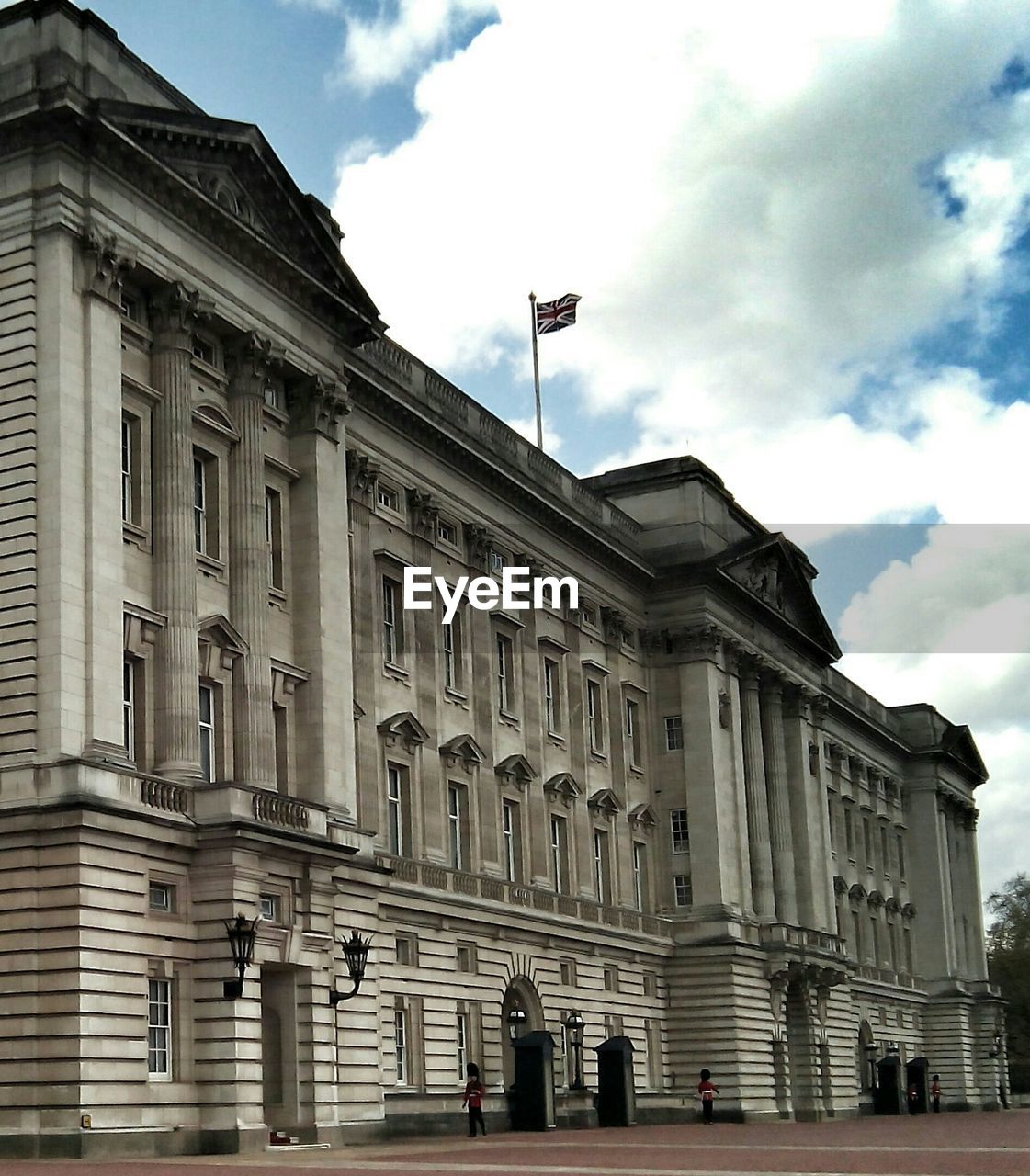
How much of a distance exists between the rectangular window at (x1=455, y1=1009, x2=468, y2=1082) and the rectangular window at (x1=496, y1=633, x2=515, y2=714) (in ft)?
35.5

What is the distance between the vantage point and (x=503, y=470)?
6000 centimetres

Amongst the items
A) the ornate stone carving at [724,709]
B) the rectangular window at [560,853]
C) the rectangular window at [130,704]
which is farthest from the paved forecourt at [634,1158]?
the ornate stone carving at [724,709]

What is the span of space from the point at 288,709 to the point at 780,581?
4341 centimetres

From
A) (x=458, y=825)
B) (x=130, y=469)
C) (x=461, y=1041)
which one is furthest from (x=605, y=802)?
(x=130, y=469)

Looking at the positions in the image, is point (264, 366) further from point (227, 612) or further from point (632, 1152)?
point (632, 1152)

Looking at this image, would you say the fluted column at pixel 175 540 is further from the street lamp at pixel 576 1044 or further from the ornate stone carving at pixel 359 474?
the street lamp at pixel 576 1044

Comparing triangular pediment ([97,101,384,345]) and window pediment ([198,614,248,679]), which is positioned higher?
triangular pediment ([97,101,384,345])

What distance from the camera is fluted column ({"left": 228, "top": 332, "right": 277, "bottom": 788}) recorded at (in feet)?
134

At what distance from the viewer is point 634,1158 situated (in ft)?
107

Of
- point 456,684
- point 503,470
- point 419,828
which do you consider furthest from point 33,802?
point 503,470

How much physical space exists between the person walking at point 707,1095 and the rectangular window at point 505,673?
14558 mm

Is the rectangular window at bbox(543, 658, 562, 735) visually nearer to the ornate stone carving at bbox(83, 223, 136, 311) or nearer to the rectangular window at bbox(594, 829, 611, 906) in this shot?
the rectangular window at bbox(594, 829, 611, 906)

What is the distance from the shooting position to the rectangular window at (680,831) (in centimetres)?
7144

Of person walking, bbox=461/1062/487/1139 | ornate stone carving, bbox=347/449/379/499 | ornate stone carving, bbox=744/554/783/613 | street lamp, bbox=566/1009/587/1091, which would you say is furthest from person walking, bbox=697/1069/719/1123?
ornate stone carving, bbox=347/449/379/499
